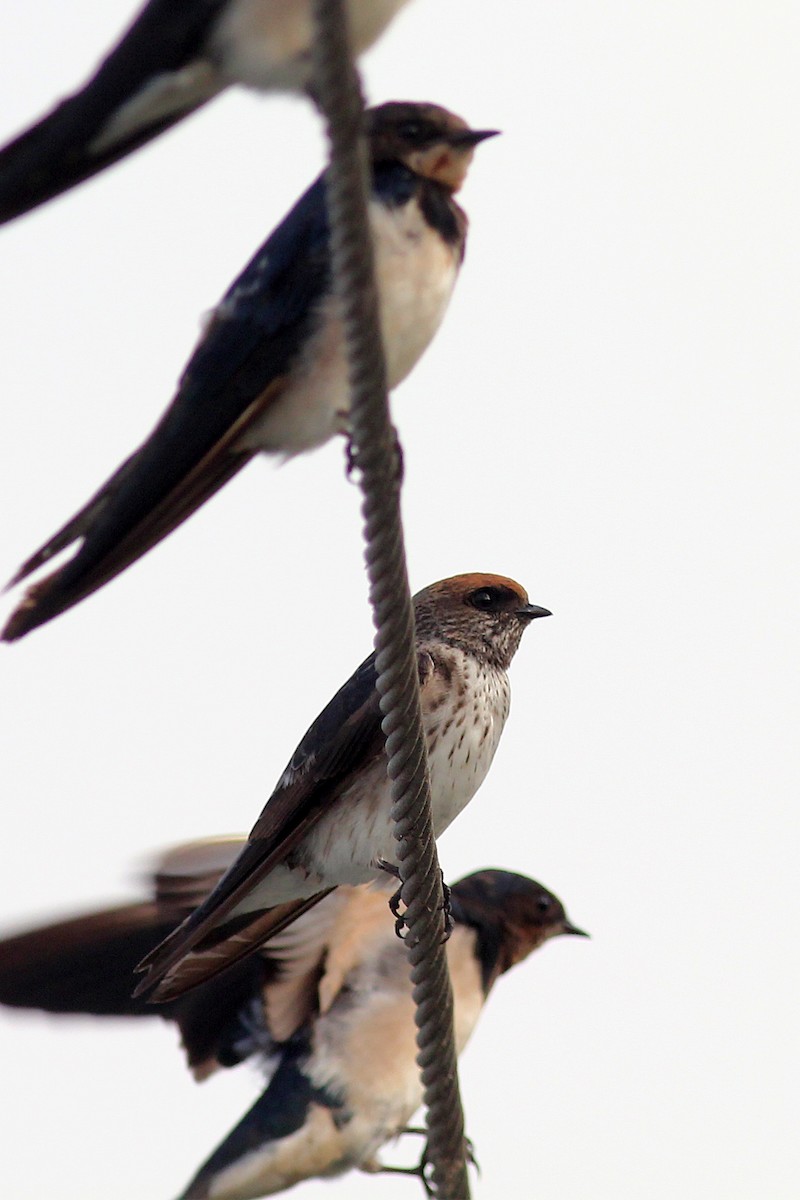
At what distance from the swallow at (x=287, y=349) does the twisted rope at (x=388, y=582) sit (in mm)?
378

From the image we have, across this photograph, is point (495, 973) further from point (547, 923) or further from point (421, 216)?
point (421, 216)

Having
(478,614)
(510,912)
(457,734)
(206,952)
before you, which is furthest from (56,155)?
(510,912)

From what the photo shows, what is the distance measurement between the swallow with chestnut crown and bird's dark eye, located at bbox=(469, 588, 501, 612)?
0.30m

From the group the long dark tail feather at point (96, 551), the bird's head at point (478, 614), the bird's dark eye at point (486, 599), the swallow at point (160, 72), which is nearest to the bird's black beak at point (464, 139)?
the swallow at point (160, 72)

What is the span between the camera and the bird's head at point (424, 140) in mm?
3023

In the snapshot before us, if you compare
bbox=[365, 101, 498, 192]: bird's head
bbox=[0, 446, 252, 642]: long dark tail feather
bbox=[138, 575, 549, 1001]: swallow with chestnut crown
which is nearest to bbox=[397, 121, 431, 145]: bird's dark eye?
bbox=[365, 101, 498, 192]: bird's head

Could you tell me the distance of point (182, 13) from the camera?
2.67m

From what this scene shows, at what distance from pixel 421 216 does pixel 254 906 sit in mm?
1340

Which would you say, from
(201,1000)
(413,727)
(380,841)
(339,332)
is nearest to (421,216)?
(339,332)

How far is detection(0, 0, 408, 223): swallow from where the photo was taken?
264 centimetres

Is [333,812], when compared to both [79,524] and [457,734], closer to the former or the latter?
[457,734]

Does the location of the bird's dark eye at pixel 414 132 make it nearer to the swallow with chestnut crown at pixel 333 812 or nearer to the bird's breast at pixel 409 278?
the bird's breast at pixel 409 278

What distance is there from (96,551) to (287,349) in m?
0.38

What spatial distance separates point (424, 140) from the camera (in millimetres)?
3039
